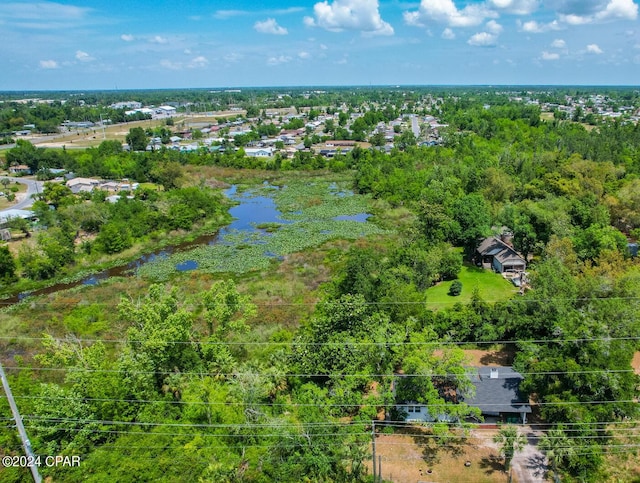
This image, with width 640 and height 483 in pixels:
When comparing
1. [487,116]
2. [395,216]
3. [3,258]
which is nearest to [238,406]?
[3,258]

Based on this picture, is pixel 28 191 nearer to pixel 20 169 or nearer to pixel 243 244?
pixel 20 169

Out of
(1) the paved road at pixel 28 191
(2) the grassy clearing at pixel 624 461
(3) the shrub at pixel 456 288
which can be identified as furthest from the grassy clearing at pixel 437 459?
(1) the paved road at pixel 28 191

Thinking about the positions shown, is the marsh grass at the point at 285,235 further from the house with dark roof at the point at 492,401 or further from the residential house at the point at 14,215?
the house with dark roof at the point at 492,401

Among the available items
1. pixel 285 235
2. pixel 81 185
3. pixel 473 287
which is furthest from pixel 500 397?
pixel 81 185

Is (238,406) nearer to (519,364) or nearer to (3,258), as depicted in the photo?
(519,364)

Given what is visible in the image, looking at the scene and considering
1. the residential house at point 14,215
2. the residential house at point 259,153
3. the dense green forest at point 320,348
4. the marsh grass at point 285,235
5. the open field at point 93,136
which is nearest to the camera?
the dense green forest at point 320,348

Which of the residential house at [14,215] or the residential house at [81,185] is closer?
the residential house at [14,215]
